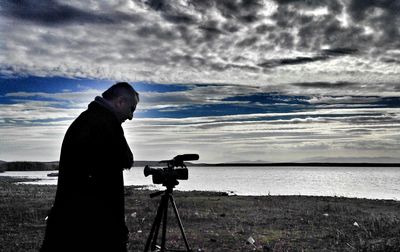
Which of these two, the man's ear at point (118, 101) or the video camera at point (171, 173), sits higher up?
the man's ear at point (118, 101)

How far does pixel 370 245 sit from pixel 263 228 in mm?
4372

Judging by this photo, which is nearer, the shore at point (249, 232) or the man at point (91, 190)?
the man at point (91, 190)

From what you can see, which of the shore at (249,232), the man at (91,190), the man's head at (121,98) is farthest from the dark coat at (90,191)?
the shore at (249,232)

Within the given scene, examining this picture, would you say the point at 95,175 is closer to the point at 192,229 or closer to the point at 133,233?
the point at 133,233

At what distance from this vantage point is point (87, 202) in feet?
12.4

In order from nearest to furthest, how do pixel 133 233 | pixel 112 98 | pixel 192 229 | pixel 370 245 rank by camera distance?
1. pixel 112 98
2. pixel 370 245
3. pixel 133 233
4. pixel 192 229

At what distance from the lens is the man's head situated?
13.2 feet

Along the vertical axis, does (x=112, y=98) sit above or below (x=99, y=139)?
above

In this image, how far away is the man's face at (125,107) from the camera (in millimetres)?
4031

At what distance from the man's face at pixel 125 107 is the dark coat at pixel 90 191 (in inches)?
6.9

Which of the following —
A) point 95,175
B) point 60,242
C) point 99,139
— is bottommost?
point 60,242

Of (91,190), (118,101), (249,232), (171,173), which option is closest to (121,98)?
(118,101)

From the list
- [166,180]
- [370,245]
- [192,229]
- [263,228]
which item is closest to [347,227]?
[263,228]

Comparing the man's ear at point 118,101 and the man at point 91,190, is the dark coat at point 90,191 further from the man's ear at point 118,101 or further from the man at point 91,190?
the man's ear at point 118,101
